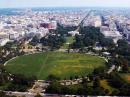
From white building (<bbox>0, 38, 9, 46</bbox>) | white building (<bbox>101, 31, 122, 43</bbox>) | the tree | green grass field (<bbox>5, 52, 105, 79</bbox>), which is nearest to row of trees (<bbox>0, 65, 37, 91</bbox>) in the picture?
green grass field (<bbox>5, 52, 105, 79</bbox>)

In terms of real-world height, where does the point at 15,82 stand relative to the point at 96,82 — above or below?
below

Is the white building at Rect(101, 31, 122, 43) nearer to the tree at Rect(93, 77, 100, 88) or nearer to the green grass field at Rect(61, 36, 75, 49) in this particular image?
the green grass field at Rect(61, 36, 75, 49)

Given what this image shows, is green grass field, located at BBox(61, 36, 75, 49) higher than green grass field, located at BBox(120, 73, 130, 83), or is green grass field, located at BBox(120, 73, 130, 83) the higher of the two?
green grass field, located at BBox(120, 73, 130, 83)

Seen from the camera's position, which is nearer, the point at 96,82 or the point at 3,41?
the point at 96,82

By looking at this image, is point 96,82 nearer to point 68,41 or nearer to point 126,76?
point 126,76

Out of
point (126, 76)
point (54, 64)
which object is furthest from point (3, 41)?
point (126, 76)

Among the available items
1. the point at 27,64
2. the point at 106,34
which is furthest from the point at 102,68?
the point at 106,34

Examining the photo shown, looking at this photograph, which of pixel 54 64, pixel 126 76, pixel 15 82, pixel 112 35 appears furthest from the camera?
pixel 112 35

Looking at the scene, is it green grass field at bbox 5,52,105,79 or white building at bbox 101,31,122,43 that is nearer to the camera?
green grass field at bbox 5,52,105,79
